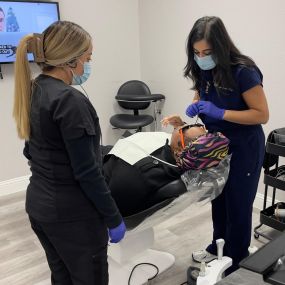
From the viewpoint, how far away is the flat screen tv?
2.71 m

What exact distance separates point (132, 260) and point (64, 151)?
1.04 meters

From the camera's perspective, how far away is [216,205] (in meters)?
1.86

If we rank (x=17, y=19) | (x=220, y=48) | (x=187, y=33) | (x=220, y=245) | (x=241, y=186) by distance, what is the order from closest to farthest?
(x=220, y=245) < (x=220, y=48) < (x=241, y=186) < (x=17, y=19) < (x=187, y=33)

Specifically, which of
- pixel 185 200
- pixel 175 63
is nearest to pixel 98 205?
pixel 185 200

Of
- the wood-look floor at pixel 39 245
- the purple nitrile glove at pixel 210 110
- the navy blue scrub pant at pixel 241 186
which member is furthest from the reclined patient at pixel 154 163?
the wood-look floor at pixel 39 245

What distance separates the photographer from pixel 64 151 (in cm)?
102

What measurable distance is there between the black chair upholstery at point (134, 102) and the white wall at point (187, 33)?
20 centimetres

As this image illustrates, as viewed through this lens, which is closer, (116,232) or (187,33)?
(116,232)

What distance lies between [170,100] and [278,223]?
1633 mm

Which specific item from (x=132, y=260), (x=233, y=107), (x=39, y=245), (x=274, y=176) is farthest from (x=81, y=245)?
(x=274, y=176)

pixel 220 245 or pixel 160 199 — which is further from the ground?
pixel 160 199

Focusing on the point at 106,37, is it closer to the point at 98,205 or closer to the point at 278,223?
the point at 278,223

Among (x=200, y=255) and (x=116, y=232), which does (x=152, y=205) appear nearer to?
(x=116, y=232)

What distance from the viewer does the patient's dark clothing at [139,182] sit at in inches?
55.7
